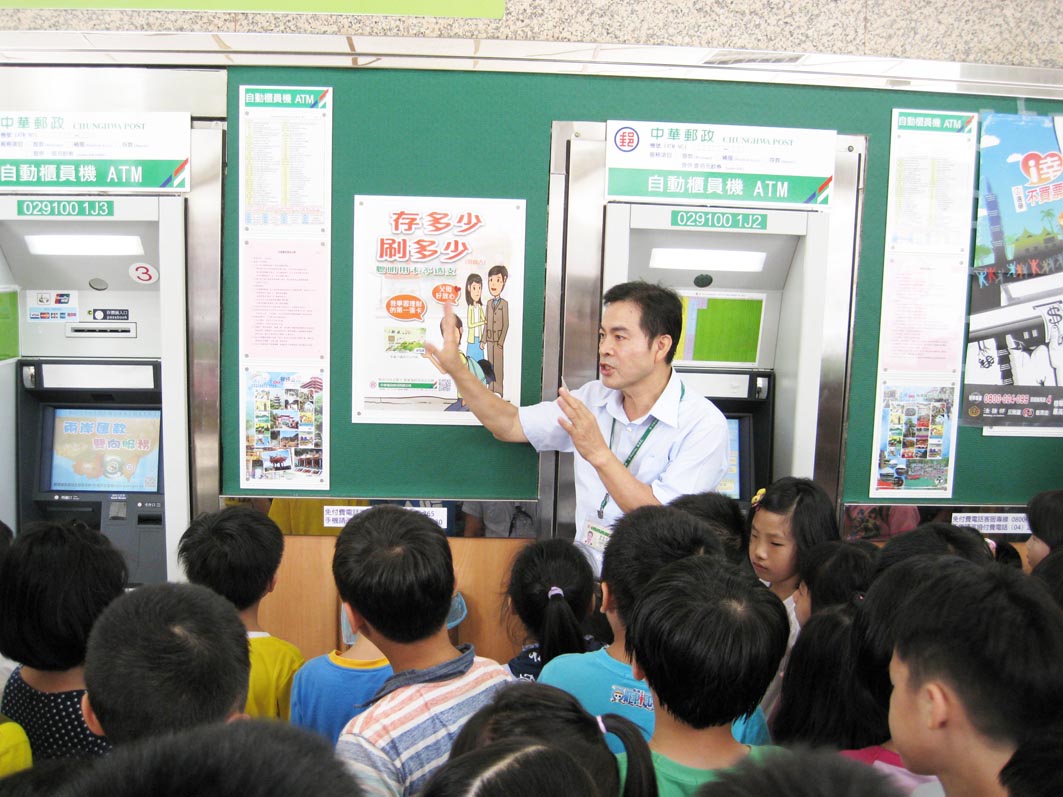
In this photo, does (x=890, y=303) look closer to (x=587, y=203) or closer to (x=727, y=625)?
(x=587, y=203)

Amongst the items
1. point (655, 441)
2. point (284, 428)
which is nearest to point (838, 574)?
point (655, 441)

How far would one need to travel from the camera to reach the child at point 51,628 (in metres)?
1.46

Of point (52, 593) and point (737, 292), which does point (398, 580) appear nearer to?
point (52, 593)

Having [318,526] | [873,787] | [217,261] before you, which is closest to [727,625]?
[873,787]

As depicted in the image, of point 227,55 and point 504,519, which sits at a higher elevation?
point 227,55

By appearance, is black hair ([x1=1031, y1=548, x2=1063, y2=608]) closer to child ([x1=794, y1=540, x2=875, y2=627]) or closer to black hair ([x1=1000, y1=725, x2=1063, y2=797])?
child ([x1=794, y1=540, x2=875, y2=627])

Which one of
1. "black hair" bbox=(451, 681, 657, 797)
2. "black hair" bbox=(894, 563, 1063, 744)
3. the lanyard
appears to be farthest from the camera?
the lanyard

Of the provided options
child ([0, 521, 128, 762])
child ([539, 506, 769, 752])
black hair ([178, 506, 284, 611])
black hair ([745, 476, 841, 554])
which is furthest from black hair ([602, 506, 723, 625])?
child ([0, 521, 128, 762])

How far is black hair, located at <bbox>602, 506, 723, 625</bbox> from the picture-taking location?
5.25 feet

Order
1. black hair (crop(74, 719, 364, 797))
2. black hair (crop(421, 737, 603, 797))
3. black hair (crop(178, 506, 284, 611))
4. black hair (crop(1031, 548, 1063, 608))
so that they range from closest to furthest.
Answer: black hair (crop(74, 719, 364, 797)), black hair (crop(421, 737, 603, 797)), black hair (crop(1031, 548, 1063, 608)), black hair (crop(178, 506, 284, 611))

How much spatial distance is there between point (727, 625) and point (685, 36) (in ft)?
7.83

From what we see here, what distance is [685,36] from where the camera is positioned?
114 inches

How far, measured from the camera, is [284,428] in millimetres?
2938

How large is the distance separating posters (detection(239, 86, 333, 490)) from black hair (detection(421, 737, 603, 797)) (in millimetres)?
2275
